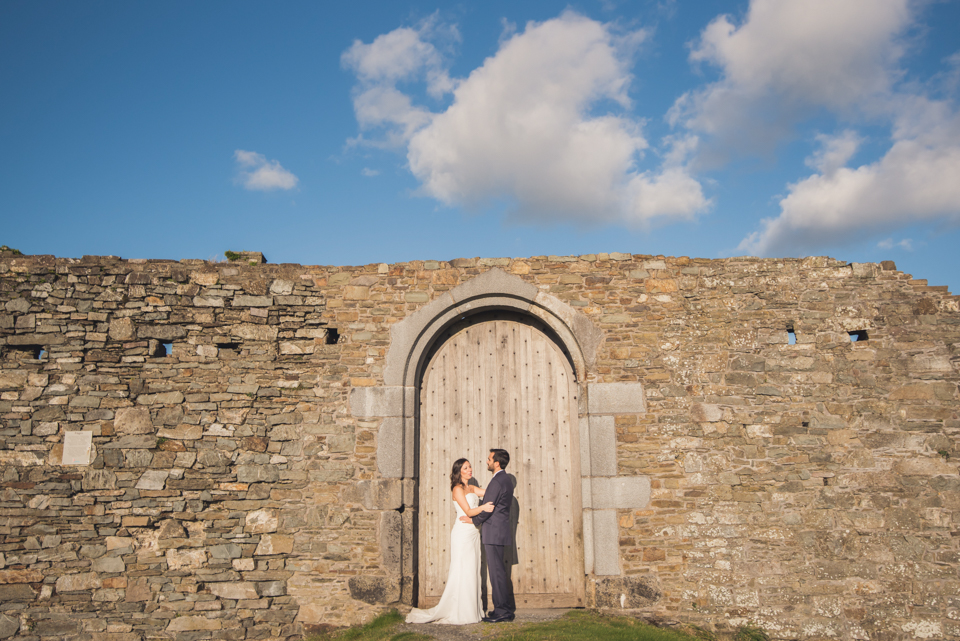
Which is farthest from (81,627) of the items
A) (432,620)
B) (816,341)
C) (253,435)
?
(816,341)

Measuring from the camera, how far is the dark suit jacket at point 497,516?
18.0 feet

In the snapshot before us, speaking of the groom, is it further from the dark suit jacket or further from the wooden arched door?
the wooden arched door

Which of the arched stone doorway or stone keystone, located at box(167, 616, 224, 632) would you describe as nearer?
stone keystone, located at box(167, 616, 224, 632)

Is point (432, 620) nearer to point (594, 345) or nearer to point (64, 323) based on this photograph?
point (594, 345)

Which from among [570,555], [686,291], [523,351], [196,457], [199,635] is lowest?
[199,635]

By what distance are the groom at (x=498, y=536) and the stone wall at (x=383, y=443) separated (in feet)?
2.78

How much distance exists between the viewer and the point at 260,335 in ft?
20.0

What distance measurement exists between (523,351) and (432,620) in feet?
9.39

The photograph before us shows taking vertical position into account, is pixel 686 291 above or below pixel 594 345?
above

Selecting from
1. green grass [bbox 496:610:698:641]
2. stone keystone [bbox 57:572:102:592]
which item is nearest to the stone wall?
stone keystone [bbox 57:572:102:592]

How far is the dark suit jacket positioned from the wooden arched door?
20.0 inches

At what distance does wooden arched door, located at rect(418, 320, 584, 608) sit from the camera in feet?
19.5

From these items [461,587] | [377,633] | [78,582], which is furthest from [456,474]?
[78,582]

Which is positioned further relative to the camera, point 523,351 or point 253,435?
point 523,351
